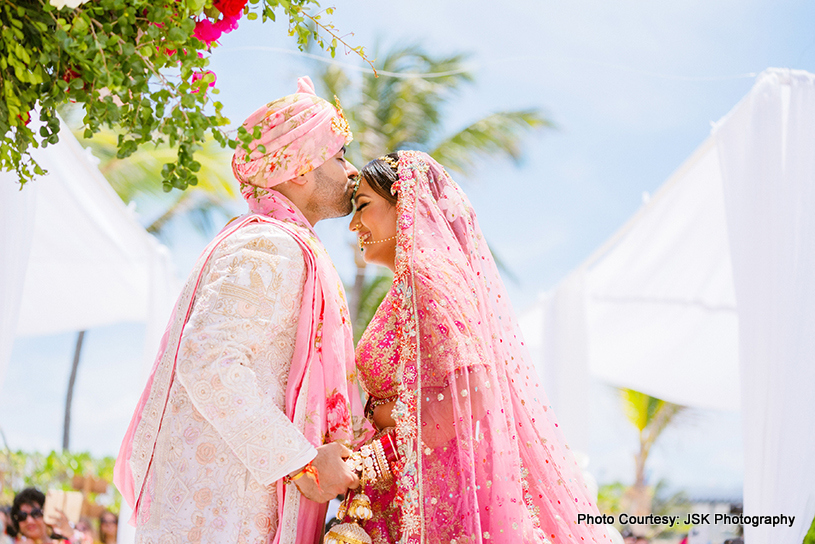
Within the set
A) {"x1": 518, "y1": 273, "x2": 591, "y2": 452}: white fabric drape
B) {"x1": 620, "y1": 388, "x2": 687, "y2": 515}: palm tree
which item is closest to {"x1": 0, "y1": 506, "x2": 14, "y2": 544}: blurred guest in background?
{"x1": 518, "y1": 273, "x2": 591, "y2": 452}: white fabric drape

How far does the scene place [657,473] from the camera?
16578 mm

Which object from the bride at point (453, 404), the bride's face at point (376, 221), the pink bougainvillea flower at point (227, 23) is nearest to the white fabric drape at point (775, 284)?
the bride at point (453, 404)

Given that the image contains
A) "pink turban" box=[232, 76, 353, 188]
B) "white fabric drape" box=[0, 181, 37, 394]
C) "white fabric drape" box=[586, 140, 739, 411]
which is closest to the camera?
"pink turban" box=[232, 76, 353, 188]

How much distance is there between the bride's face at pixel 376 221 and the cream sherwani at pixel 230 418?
1.71ft

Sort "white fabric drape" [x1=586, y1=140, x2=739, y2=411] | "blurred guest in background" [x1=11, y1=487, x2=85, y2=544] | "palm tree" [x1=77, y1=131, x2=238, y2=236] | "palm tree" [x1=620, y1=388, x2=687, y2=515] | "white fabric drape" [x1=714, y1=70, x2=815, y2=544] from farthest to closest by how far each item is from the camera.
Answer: "palm tree" [x1=620, y1=388, x2=687, y2=515] → "palm tree" [x1=77, y1=131, x2=238, y2=236] → "blurred guest in background" [x1=11, y1=487, x2=85, y2=544] → "white fabric drape" [x1=586, y1=140, x2=739, y2=411] → "white fabric drape" [x1=714, y1=70, x2=815, y2=544]

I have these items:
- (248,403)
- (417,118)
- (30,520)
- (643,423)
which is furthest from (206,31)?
(643,423)

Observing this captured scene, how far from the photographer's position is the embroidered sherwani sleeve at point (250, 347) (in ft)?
6.36

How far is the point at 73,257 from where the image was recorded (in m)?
5.17

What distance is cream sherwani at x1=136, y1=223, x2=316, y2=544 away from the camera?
76.5 inches

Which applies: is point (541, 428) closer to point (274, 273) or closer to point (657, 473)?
point (274, 273)

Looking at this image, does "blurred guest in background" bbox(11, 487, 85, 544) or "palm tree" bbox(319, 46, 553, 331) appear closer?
"blurred guest in background" bbox(11, 487, 85, 544)

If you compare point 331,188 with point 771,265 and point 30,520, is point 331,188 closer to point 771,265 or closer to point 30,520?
point 771,265

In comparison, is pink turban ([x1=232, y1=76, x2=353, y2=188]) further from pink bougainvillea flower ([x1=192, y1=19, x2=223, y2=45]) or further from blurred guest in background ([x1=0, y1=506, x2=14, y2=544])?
blurred guest in background ([x1=0, y1=506, x2=14, y2=544])

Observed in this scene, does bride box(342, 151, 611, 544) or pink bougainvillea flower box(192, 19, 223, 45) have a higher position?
pink bougainvillea flower box(192, 19, 223, 45)
